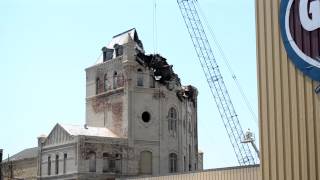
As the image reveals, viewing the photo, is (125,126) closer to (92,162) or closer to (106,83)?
(92,162)

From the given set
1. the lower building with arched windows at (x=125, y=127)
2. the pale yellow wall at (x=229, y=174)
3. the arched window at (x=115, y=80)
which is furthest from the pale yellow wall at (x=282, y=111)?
the arched window at (x=115, y=80)

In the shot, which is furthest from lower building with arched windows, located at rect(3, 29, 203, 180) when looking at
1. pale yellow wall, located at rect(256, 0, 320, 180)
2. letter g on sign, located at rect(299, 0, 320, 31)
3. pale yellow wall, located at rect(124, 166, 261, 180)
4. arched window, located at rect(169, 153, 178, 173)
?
letter g on sign, located at rect(299, 0, 320, 31)

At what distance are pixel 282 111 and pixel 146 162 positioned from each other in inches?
2198

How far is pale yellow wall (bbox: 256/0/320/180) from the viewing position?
1210cm

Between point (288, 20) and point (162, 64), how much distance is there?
58528mm

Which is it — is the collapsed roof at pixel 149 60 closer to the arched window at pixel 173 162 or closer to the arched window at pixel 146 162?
the arched window at pixel 173 162

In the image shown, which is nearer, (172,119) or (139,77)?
(139,77)

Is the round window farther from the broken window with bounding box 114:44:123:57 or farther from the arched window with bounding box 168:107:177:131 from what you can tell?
the broken window with bounding box 114:44:123:57

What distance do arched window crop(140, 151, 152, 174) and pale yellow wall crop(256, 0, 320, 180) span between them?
180 feet

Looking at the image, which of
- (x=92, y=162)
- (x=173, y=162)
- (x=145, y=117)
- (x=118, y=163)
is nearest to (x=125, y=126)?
(x=145, y=117)

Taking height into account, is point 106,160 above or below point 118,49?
below

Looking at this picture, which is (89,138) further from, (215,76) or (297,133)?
(297,133)

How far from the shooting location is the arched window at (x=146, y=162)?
67.3 metres

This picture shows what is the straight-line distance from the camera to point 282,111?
12.7 meters
